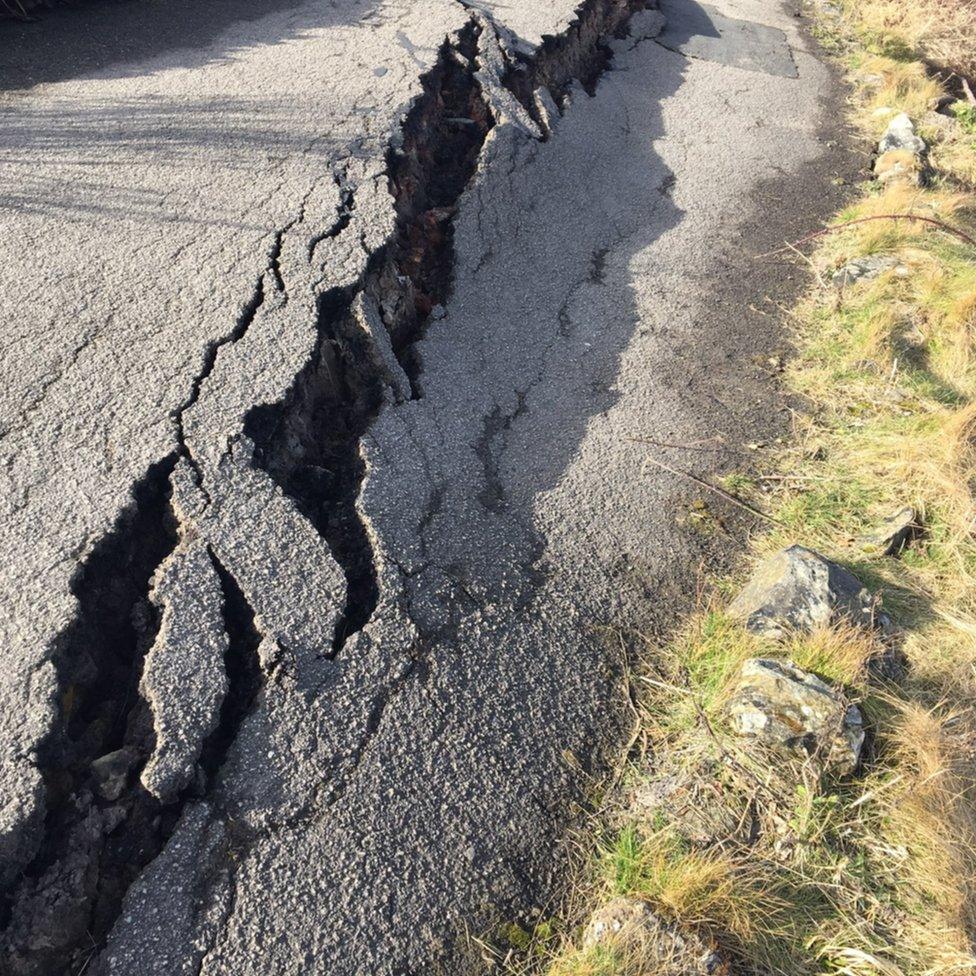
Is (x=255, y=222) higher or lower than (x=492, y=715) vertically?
higher

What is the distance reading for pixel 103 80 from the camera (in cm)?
514

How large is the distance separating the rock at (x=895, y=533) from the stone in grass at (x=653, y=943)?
1.83 m

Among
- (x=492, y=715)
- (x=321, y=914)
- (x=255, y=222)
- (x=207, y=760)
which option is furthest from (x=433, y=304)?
(x=321, y=914)

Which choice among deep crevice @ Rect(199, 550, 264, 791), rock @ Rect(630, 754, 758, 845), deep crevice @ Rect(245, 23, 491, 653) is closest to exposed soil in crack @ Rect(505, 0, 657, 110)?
deep crevice @ Rect(245, 23, 491, 653)

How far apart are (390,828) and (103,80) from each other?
5.18m

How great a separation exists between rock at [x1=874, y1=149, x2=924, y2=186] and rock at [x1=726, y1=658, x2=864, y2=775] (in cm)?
481

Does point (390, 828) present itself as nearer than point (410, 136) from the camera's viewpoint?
Yes

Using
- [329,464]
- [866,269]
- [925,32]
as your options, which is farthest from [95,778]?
[925,32]

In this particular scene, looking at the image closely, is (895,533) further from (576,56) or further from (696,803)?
(576,56)

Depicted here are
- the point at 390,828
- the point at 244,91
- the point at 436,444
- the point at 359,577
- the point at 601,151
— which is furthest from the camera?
the point at 601,151

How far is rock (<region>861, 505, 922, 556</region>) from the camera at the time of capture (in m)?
3.19

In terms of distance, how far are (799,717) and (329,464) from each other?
1.89m

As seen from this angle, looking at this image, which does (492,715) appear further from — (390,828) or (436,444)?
(436,444)

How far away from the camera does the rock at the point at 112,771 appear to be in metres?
2.09
